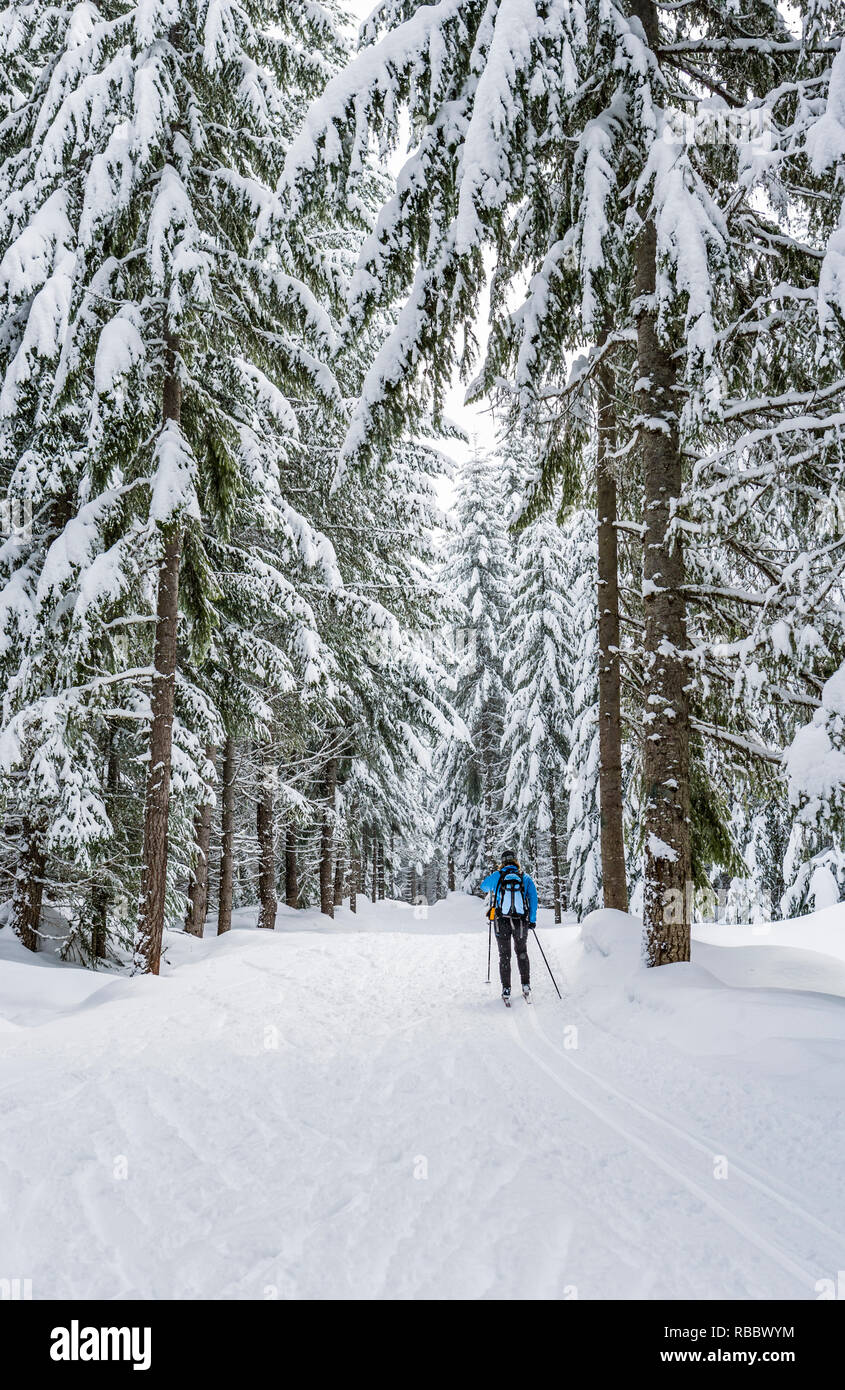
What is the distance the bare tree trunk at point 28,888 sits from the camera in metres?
10.2

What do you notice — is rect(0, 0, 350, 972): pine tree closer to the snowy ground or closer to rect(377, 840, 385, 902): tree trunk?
the snowy ground

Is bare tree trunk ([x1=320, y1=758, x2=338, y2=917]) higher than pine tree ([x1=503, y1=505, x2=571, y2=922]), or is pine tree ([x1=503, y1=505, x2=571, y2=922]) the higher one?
pine tree ([x1=503, y1=505, x2=571, y2=922])

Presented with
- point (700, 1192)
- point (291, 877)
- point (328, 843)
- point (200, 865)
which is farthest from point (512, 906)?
point (291, 877)

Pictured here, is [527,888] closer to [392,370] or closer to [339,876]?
[392,370]

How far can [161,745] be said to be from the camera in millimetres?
9281

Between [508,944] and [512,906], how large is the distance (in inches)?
20.5

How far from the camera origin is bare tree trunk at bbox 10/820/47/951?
10211 mm

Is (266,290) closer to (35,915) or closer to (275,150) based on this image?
(275,150)

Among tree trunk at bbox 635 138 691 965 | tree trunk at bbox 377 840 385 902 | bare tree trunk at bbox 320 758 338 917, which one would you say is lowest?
tree trunk at bbox 377 840 385 902

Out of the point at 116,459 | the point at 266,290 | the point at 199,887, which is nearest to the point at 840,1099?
the point at 116,459

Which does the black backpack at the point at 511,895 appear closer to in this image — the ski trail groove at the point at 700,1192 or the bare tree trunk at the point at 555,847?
the ski trail groove at the point at 700,1192

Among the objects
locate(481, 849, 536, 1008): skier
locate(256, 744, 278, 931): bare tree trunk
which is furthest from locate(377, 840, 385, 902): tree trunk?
locate(481, 849, 536, 1008): skier

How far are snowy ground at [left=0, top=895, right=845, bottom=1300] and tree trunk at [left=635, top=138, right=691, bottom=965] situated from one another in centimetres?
68

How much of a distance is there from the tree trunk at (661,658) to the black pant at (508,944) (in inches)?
65.6
